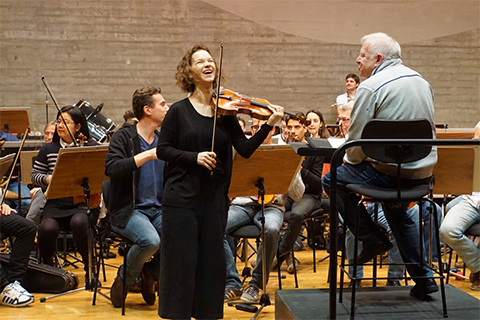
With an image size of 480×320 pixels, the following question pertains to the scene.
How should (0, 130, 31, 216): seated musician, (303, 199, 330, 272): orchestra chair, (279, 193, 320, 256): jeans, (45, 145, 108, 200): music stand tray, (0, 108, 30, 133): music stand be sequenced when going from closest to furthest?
(45, 145, 108, 200): music stand tray → (279, 193, 320, 256): jeans → (303, 199, 330, 272): orchestra chair → (0, 130, 31, 216): seated musician → (0, 108, 30, 133): music stand

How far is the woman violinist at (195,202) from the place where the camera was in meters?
2.59

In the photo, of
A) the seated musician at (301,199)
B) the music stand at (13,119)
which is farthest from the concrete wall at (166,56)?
the seated musician at (301,199)

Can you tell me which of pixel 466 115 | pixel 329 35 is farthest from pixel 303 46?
pixel 466 115

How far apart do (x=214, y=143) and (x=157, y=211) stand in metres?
1.08

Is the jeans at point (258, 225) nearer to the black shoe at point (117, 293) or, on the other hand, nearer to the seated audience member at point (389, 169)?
the black shoe at point (117, 293)

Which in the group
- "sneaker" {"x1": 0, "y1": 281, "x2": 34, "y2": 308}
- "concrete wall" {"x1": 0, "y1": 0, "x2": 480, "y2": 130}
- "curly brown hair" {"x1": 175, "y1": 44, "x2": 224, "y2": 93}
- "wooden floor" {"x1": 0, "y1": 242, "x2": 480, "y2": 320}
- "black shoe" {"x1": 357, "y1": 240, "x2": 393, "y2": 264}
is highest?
"concrete wall" {"x1": 0, "y1": 0, "x2": 480, "y2": 130}

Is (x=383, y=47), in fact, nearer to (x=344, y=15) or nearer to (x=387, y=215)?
(x=387, y=215)

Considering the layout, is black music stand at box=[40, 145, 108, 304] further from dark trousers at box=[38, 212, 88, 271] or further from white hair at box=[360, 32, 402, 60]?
white hair at box=[360, 32, 402, 60]

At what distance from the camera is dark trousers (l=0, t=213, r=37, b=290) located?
370 centimetres

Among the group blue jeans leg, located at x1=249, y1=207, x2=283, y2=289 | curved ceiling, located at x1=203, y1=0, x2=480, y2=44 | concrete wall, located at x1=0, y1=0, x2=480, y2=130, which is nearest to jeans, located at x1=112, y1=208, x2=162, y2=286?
blue jeans leg, located at x1=249, y1=207, x2=283, y2=289

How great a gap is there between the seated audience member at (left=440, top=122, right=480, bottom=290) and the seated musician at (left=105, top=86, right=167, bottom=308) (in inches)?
74.9

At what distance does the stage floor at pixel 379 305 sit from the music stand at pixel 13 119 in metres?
4.42

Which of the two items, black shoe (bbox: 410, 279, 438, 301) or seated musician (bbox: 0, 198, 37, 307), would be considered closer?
black shoe (bbox: 410, 279, 438, 301)

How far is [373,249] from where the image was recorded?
8.75 feet
